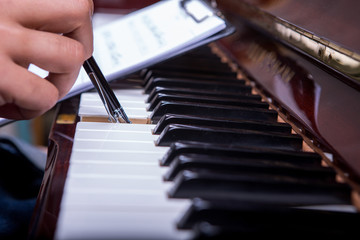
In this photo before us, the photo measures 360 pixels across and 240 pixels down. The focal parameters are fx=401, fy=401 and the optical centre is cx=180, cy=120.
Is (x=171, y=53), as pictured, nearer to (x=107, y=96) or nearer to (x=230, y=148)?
(x=107, y=96)

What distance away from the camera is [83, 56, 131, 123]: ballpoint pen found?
0.79 metres

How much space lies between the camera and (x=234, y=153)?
0.63 m

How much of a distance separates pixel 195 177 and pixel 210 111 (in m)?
0.31

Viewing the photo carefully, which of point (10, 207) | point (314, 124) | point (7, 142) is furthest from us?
point (7, 142)

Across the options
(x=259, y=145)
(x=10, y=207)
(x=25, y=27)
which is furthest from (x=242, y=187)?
(x=10, y=207)

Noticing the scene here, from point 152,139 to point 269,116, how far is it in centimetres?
26

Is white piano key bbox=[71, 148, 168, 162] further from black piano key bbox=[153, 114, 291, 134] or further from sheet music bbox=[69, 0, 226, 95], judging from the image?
sheet music bbox=[69, 0, 226, 95]

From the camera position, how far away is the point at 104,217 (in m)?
0.47

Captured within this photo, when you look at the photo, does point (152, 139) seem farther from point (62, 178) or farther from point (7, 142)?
point (7, 142)

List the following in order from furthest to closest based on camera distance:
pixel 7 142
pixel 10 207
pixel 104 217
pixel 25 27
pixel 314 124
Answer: pixel 7 142 < pixel 10 207 < pixel 314 124 < pixel 25 27 < pixel 104 217

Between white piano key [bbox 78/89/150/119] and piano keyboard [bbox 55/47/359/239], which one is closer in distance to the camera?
piano keyboard [bbox 55/47/359/239]

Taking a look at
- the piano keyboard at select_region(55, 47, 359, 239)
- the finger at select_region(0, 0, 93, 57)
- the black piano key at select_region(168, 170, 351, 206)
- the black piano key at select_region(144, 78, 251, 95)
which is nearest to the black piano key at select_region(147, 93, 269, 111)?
the piano keyboard at select_region(55, 47, 359, 239)

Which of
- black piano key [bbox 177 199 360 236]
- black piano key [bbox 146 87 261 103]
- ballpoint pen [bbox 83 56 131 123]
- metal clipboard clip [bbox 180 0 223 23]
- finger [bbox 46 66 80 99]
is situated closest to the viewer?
black piano key [bbox 177 199 360 236]

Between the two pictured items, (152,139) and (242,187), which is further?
(152,139)
